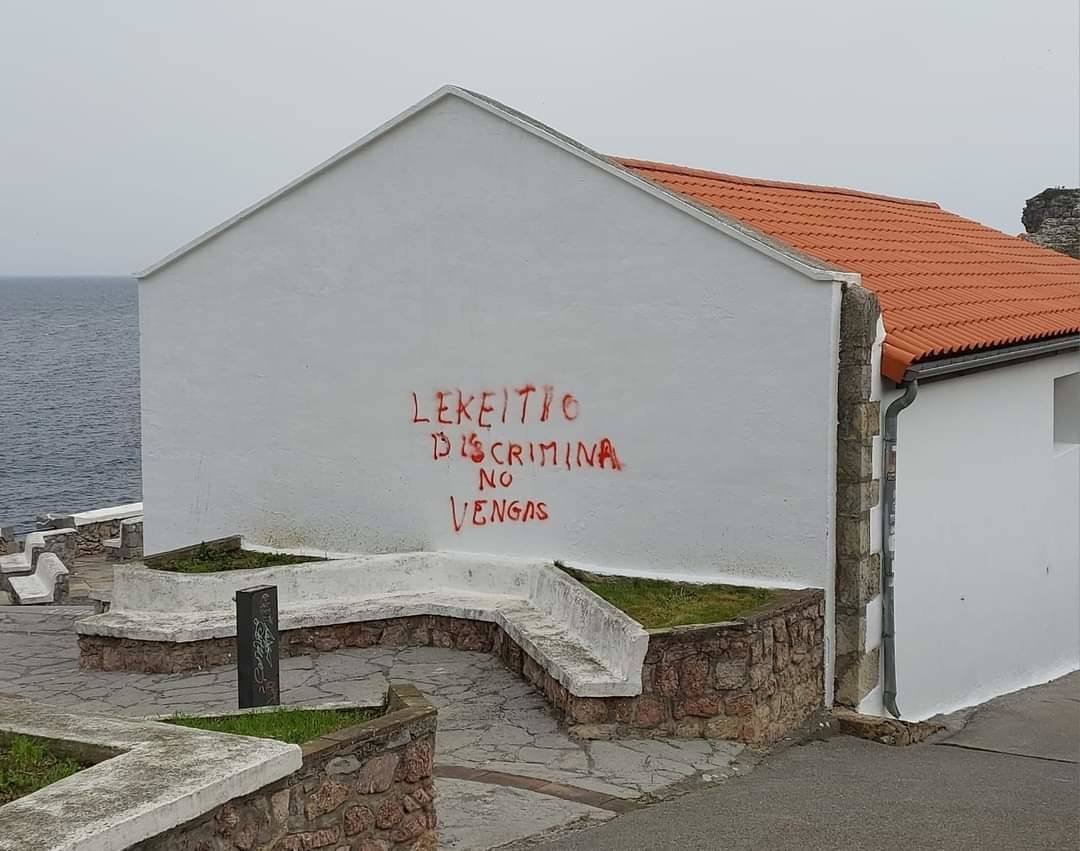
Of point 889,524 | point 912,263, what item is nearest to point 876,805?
point 889,524

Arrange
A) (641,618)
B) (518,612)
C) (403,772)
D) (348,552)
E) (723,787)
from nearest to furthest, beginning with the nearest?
(403,772), (723,787), (641,618), (518,612), (348,552)

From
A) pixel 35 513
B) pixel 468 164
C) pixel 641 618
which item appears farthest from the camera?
pixel 35 513

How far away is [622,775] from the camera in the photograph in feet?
24.6

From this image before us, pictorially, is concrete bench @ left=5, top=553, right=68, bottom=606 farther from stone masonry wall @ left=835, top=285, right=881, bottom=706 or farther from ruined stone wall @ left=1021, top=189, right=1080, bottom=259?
ruined stone wall @ left=1021, top=189, right=1080, bottom=259

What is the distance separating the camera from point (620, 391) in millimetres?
10305

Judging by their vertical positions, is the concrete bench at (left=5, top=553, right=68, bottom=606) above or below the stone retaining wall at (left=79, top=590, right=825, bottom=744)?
below

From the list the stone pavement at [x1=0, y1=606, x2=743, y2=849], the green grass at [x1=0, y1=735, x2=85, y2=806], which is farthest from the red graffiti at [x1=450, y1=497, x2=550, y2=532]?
the green grass at [x1=0, y1=735, x2=85, y2=806]

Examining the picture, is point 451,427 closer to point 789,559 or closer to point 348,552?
point 348,552

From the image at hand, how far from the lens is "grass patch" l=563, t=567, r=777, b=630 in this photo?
8.91 meters

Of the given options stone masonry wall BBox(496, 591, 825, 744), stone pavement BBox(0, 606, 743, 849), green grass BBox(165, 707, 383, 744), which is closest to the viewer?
green grass BBox(165, 707, 383, 744)

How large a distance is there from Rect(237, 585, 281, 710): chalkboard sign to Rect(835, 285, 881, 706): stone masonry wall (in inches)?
155

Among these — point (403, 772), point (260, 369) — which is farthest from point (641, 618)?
point (260, 369)

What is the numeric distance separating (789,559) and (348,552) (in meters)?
4.28

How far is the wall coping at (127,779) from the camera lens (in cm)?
409
